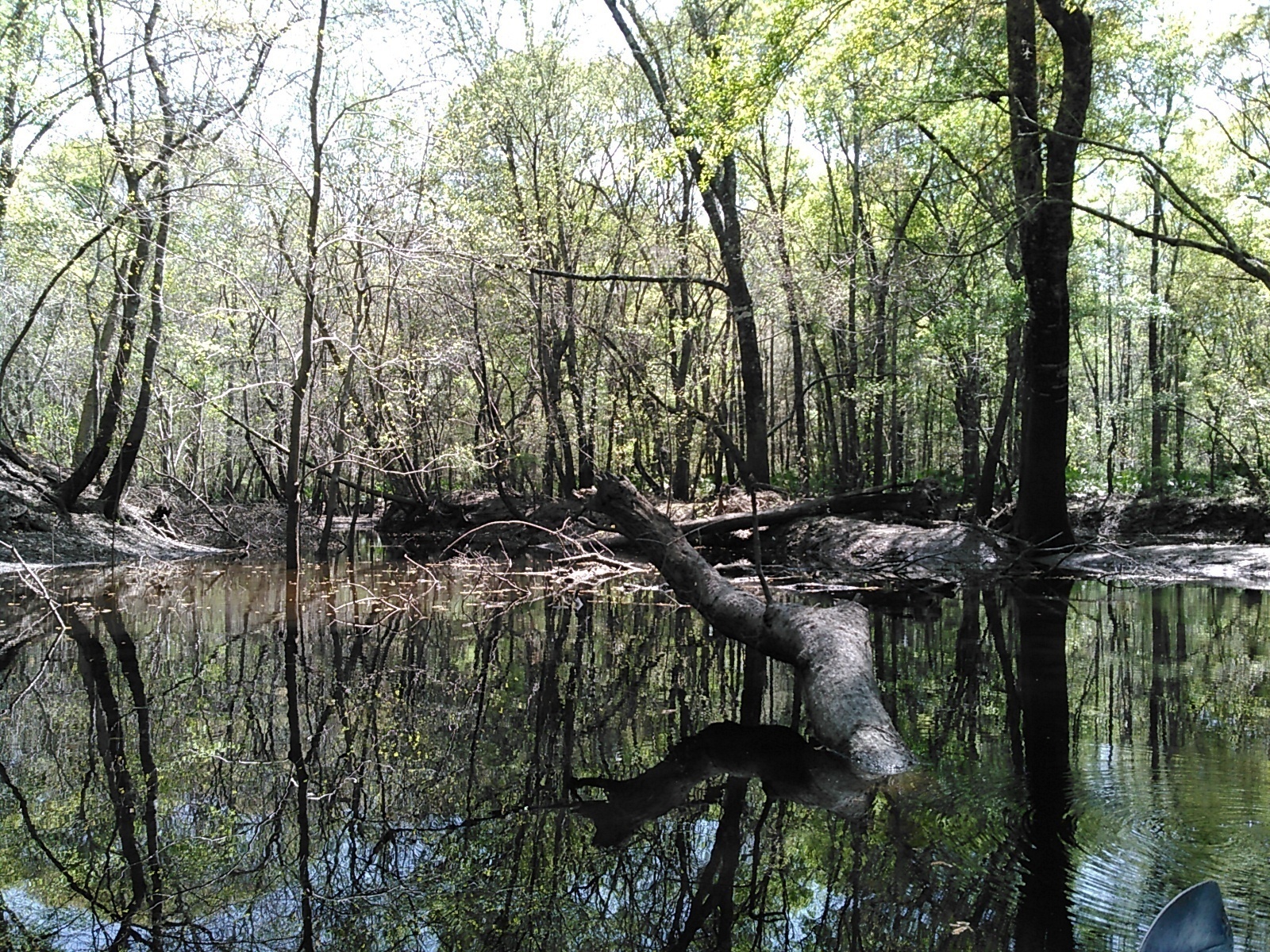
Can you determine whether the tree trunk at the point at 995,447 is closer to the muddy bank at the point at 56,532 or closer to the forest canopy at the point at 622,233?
the forest canopy at the point at 622,233

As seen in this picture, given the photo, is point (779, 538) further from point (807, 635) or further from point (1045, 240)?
point (807, 635)

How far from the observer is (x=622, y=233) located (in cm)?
2125

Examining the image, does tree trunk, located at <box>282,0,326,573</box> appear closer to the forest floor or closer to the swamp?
the swamp

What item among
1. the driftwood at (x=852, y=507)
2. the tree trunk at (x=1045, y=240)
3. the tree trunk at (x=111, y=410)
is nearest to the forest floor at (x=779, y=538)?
the driftwood at (x=852, y=507)

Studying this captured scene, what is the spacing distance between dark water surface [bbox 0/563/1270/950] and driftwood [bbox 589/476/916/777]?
0.19 m

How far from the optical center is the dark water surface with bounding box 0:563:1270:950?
2.82m

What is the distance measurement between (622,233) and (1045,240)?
1186 centimetres

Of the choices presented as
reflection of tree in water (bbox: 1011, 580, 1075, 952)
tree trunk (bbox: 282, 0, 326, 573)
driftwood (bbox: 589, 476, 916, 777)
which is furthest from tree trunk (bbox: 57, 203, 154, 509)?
reflection of tree in water (bbox: 1011, 580, 1075, 952)

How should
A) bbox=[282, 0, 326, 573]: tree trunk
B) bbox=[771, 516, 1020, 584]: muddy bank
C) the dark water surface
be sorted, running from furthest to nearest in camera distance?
bbox=[771, 516, 1020, 584]: muddy bank
bbox=[282, 0, 326, 573]: tree trunk
the dark water surface

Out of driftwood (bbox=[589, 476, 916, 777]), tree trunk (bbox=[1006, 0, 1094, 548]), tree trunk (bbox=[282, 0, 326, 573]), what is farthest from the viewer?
tree trunk (bbox=[282, 0, 326, 573])

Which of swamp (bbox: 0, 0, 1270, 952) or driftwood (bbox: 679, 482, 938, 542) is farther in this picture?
driftwood (bbox: 679, 482, 938, 542)

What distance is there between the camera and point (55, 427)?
27.2 meters

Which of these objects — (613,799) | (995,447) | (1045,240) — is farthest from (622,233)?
(613,799)

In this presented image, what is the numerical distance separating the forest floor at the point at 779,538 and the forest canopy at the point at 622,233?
2.46 ft
